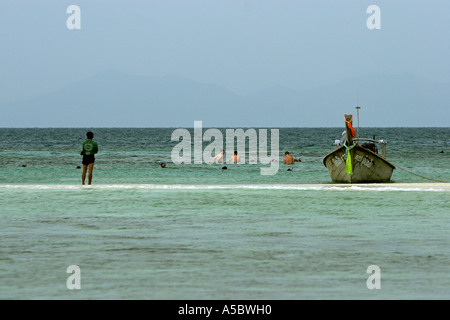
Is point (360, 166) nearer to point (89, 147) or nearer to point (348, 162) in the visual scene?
point (348, 162)

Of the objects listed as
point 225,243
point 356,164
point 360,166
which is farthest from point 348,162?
point 225,243

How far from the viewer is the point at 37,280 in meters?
8.91

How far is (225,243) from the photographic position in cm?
1180

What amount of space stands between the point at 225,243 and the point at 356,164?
57.1 feet

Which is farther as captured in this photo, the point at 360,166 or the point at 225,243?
the point at 360,166

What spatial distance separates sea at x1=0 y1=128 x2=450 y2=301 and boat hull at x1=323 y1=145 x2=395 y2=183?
20.2ft

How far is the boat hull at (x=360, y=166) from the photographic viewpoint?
1113 inches

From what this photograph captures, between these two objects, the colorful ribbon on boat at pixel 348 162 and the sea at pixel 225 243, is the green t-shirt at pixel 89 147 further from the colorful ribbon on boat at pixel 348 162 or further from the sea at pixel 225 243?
the colorful ribbon on boat at pixel 348 162

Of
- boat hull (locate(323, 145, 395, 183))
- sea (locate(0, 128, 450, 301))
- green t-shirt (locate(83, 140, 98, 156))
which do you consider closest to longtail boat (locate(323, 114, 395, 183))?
boat hull (locate(323, 145, 395, 183))

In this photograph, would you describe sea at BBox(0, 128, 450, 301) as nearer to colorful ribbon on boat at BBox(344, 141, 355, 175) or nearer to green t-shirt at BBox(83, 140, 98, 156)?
green t-shirt at BBox(83, 140, 98, 156)

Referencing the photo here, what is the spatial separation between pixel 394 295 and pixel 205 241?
4.57 m
